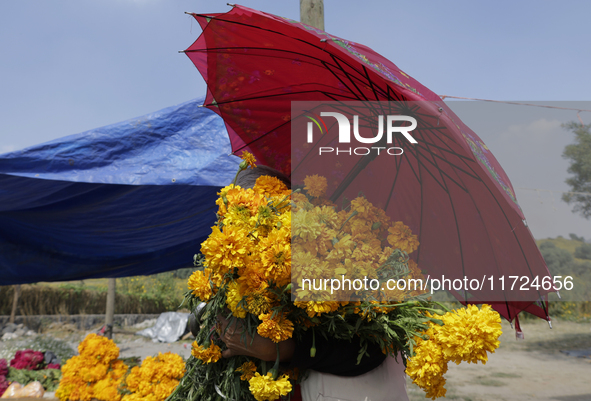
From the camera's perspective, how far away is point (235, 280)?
1115 millimetres

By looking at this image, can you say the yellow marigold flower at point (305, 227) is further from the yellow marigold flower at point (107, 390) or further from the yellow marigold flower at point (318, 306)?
the yellow marigold flower at point (107, 390)

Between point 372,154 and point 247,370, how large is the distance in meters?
0.98

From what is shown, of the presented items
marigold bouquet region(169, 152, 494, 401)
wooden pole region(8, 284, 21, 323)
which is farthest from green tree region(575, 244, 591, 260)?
wooden pole region(8, 284, 21, 323)

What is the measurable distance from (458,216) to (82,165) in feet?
7.16

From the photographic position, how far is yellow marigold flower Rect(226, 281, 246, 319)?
1.10 meters

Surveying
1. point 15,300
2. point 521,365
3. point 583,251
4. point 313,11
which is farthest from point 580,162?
point 15,300

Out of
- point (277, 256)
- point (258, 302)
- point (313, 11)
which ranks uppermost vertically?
point (313, 11)

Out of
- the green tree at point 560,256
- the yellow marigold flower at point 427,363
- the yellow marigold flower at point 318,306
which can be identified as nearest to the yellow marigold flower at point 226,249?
the yellow marigold flower at point 318,306

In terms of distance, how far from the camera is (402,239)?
1297 millimetres

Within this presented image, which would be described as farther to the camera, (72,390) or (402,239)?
(72,390)

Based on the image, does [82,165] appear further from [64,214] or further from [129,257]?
[129,257]

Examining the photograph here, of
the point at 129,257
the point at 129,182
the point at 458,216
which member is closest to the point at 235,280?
the point at 458,216

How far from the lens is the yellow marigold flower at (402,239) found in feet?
4.19

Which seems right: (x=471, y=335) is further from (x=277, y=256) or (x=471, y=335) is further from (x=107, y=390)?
(x=107, y=390)
